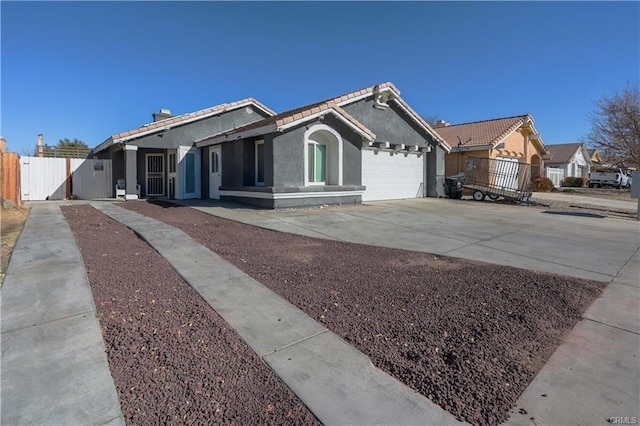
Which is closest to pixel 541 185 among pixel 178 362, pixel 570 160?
pixel 570 160

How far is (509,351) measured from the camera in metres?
3.04

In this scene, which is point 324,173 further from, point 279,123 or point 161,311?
point 161,311

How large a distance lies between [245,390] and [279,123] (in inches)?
389

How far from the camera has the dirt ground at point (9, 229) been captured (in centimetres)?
552

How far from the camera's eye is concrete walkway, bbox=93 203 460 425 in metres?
2.29

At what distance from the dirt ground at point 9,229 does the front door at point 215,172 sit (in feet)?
21.5

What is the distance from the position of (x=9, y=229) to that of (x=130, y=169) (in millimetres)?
8053

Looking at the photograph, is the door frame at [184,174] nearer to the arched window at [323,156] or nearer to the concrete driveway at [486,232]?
the concrete driveway at [486,232]

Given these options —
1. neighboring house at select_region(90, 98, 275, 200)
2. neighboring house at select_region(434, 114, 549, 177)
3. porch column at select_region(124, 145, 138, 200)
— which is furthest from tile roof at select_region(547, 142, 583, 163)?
porch column at select_region(124, 145, 138, 200)

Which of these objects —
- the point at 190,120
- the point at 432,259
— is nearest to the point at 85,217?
the point at 190,120

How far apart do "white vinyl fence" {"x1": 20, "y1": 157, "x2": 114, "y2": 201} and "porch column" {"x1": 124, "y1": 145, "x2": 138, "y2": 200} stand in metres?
2.81

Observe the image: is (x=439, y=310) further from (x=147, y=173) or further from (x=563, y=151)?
(x=563, y=151)

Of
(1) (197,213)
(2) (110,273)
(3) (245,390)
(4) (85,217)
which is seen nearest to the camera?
(3) (245,390)

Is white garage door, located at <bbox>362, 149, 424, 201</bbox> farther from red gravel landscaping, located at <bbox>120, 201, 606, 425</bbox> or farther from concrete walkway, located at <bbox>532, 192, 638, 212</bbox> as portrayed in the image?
red gravel landscaping, located at <bbox>120, 201, 606, 425</bbox>
